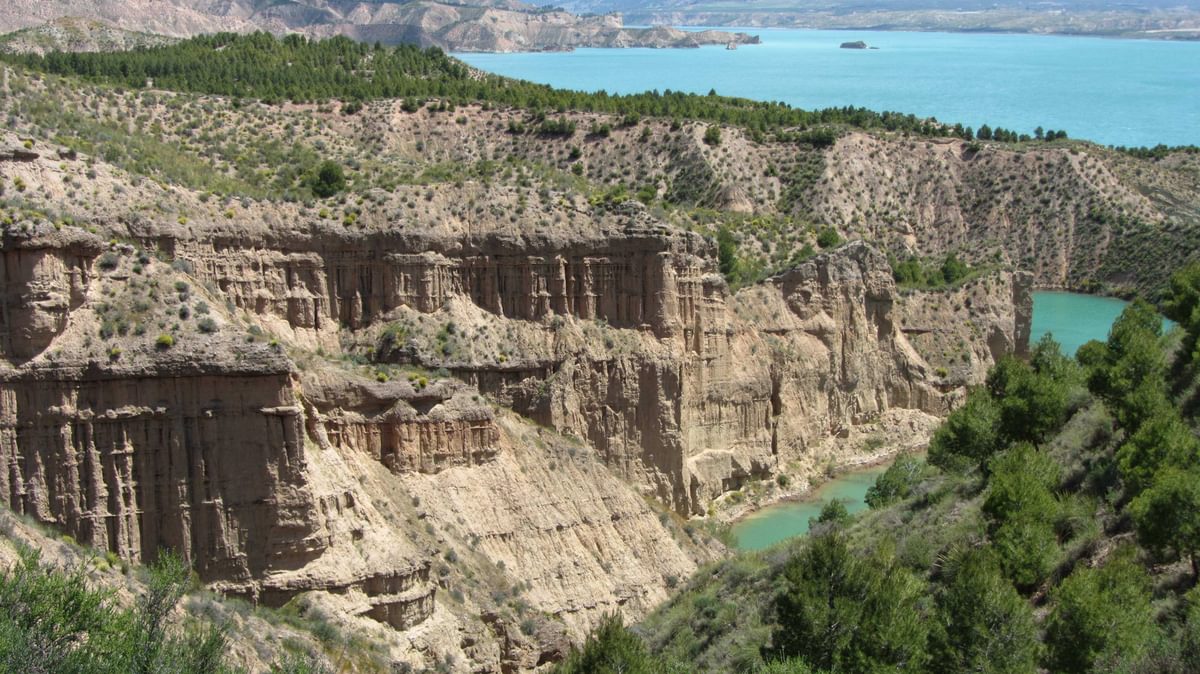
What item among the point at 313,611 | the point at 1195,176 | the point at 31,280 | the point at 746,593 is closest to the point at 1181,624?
the point at 746,593

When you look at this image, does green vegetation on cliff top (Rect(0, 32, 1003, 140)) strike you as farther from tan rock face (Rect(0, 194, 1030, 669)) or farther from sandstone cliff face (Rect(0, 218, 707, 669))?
sandstone cliff face (Rect(0, 218, 707, 669))

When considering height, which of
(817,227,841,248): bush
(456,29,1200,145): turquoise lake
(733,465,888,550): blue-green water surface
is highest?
(456,29,1200,145): turquoise lake

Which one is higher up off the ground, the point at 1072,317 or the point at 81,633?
the point at 81,633

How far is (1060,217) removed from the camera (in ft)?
339

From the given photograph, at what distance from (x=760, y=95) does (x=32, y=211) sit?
117521 mm

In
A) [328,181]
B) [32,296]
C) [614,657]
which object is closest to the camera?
[614,657]

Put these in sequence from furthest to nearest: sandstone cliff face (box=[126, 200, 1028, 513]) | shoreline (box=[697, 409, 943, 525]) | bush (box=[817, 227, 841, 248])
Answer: bush (box=[817, 227, 841, 248]) < shoreline (box=[697, 409, 943, 525]) < sandstone cliff face (box=[126, 200, 1028, 513])

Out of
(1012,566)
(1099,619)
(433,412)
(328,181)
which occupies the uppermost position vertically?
(328,181)

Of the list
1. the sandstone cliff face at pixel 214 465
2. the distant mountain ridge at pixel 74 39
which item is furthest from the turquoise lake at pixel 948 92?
the sandstone cliff face at pixel 214 465

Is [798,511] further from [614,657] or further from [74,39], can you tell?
[74,39]

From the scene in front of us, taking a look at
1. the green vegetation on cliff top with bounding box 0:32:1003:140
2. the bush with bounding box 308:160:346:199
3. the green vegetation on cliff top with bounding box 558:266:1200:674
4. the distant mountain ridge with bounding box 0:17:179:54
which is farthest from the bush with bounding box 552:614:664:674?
the distant mountain ridge with bounding box 0:17:179:54

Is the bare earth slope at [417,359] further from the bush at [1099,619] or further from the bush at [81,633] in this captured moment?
the bush at [1099,619]

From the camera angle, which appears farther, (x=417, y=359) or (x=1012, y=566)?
(x=417, y=359)

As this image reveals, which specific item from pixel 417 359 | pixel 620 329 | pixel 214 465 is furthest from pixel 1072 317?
pixel 214 465
